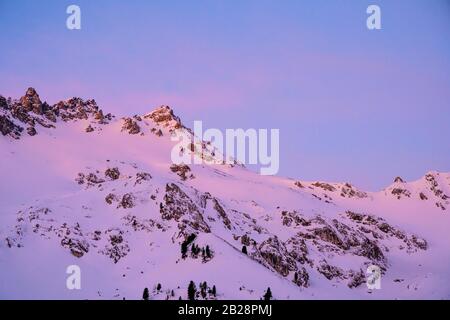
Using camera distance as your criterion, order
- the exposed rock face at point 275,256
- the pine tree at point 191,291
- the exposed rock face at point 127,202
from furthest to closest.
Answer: the exposed rock face at point 127,202 → the exposed rock face at point 275,256 → the pine tree at point 191,291

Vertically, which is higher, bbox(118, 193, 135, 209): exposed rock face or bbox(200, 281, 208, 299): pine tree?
bbox(118, 193, 135, 209): exposed rock face

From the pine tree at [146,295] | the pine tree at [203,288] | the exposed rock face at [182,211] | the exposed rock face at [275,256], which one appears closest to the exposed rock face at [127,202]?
the exposed rock face at [182,211]

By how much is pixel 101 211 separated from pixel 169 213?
18.5 m

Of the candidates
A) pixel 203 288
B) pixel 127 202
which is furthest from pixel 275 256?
pixel 203 288

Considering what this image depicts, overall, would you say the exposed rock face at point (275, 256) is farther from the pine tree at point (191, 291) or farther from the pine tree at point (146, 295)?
the pine tree at point (191, 291)

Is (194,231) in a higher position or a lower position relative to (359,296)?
higher

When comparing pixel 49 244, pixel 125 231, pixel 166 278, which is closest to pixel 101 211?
pixel 125 231

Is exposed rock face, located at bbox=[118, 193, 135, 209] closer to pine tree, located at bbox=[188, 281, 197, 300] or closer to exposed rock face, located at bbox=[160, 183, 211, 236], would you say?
exposed rock face, located at bbox=[160, 183, 211, 236]

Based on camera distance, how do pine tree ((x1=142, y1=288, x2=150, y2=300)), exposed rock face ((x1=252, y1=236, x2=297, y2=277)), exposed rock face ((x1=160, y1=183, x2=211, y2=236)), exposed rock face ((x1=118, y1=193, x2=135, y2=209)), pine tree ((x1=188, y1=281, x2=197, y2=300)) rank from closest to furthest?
pine tree ((x1=188, y1=281, x2=197, y2=300)), pine tree ((x1=142, y1=288, x2=150, y2=300)), exposed rock face ((x1=160, y1=183, x2=211, y2=236)), exposed rock face ((x1=252, y1=236, x2=297, y2=277)), exposed rock face ((x1=118, y1=193, x2=135, y2=209))

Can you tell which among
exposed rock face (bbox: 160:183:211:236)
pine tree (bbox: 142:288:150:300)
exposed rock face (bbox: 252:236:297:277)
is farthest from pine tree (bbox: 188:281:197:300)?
exposed rock face (bbox: 252:236:297:277)

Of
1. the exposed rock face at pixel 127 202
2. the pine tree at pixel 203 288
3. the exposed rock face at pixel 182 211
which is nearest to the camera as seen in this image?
the pine tree at pixel 203 288

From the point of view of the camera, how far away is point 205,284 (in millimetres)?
118562

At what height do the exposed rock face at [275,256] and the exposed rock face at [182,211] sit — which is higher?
the exposed rock face at [182,211]
